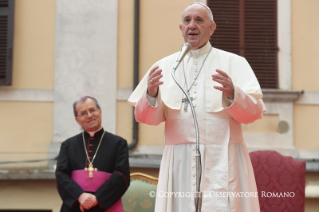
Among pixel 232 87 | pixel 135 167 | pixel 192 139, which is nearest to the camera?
pixel 232 87

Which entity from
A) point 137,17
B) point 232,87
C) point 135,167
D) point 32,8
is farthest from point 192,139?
point 32,8

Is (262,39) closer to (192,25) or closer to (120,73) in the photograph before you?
(120,73)

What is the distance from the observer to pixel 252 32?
7391mm

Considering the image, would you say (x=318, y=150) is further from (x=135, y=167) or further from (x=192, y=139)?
(x=192, y=139)

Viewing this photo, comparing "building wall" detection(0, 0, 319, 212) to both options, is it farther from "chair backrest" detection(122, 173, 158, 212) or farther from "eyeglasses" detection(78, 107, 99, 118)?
"eyeglasses" detection(78, 107, 99, 118)

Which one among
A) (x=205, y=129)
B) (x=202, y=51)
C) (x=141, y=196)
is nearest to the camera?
(x=205, y=129)

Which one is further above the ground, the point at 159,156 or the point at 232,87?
the point at 232,87

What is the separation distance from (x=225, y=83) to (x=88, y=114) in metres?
2.04

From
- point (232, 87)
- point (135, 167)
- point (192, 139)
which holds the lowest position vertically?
point (135, 167)

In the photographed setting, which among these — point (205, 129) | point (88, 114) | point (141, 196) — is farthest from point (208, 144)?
point (141, 196)

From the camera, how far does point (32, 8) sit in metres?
7.29

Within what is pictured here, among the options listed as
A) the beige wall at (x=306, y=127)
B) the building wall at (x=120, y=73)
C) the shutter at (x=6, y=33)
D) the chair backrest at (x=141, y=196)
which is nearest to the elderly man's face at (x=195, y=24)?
the chair backrest at (x=141, y=196)

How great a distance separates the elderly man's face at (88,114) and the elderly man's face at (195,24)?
5.22 ft

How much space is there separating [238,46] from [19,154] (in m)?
3.02
